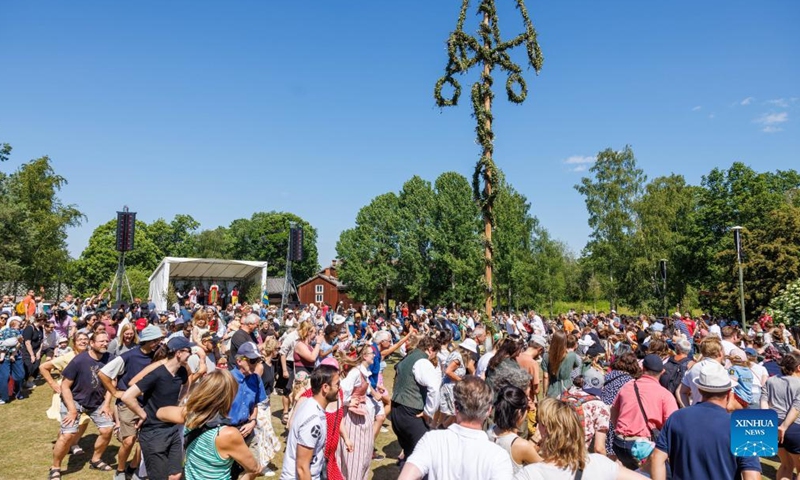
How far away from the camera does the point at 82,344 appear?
6500 mm

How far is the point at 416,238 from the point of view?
42156 mm

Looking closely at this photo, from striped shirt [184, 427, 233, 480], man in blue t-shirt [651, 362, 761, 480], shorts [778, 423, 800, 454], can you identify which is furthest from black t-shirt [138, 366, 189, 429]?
shorts [778, 423, 800, 454]

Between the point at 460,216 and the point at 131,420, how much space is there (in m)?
36.3

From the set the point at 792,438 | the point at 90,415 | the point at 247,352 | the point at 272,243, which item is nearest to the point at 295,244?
the point at 90,415

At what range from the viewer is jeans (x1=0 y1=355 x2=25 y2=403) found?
31.9ft

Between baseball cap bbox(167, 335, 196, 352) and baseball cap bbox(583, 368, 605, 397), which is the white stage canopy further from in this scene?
baseball cap bbox(583, 368, 605, 397)

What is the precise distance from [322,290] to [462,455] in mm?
60098

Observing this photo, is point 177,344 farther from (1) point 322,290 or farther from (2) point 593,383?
(1) point 322,290

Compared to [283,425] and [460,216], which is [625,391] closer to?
[283,425]

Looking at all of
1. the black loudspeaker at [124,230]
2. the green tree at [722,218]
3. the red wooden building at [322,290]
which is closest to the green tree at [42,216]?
the black loudspeaker at [124,230]

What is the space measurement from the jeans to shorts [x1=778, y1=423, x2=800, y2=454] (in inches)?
499

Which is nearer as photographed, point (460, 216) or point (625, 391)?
point (625, 391)

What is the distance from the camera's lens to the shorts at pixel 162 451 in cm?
440

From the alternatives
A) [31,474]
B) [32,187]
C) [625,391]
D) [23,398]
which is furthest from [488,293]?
[32,187]
